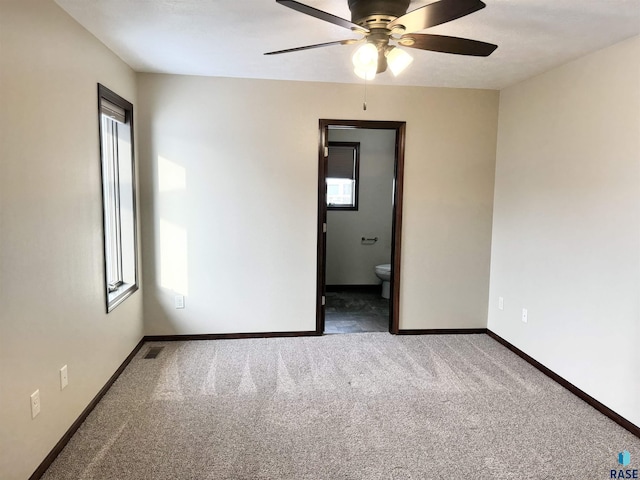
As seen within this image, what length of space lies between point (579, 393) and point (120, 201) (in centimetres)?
368

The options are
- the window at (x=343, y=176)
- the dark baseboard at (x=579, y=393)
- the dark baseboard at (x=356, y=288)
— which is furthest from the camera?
the dark baseboard at (x=356, y=288)

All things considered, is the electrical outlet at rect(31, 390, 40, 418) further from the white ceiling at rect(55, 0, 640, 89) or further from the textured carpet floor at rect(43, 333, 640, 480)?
the white ceiling at rect(55, 0, 640, 89)

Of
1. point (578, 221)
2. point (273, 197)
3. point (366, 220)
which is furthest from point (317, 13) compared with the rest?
point (366, 220)

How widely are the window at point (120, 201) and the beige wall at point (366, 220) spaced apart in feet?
9.14

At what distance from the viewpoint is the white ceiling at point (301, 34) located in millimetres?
2097

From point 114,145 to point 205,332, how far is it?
1763 millimetres

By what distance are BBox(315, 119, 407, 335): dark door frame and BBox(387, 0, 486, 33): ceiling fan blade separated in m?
1.85

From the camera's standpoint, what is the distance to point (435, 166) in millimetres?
3834

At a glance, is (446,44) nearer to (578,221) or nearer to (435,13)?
(435,13)

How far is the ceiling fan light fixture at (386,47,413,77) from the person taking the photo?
77.4 inches

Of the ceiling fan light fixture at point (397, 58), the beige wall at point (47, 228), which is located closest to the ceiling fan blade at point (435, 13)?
the ceiling fan light fixture at point (397, 58)

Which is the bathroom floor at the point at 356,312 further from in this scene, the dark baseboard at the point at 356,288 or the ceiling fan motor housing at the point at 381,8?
the ceiling fan motor housing at the point at 381,8

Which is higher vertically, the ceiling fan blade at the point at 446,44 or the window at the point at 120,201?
the ceiling fan blade at the point at 446,44

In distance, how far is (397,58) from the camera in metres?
1.98
